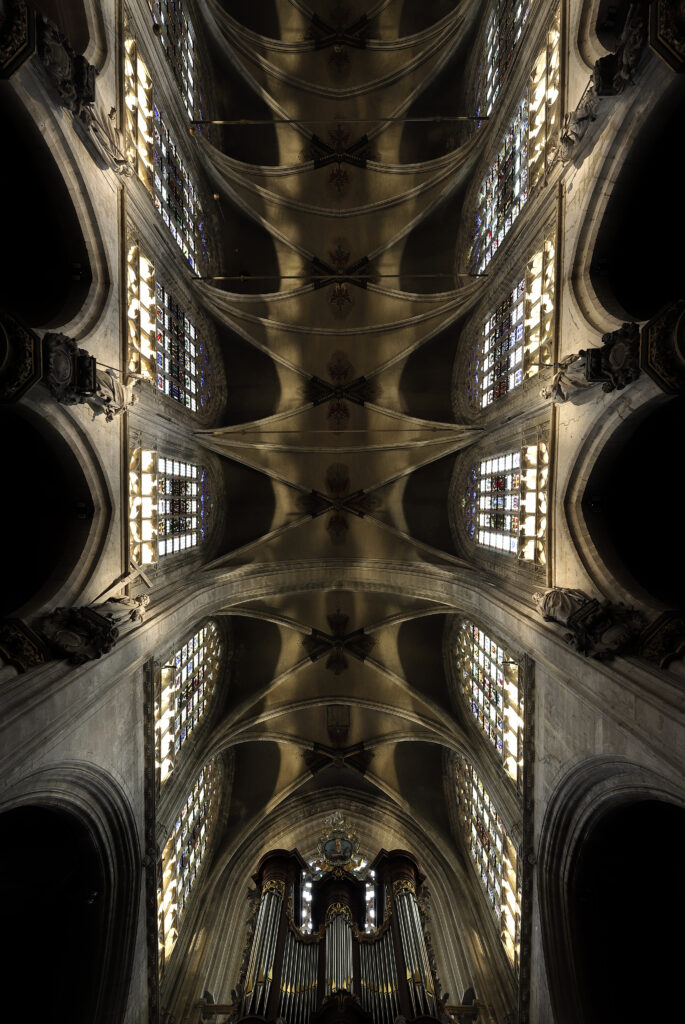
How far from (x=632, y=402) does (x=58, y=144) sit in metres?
10.1

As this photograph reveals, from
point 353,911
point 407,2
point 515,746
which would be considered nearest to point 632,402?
point 515,746

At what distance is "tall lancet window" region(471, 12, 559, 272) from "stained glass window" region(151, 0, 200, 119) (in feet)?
29.0

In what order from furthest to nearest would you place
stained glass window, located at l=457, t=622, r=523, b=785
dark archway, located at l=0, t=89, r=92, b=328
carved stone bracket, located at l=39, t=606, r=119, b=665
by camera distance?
stained glass window, located at l=457, t=622, r=523, b=785, dark archway, located at l=0, t=89, r=92, b=328, carved stone bracket, located at l=39, t=606, r=119, b=665

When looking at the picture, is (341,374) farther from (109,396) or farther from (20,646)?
(20,646)

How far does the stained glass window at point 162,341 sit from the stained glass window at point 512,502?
30.3 feet

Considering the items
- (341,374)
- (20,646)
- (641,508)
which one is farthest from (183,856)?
(341,374)

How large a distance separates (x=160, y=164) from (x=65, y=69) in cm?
615

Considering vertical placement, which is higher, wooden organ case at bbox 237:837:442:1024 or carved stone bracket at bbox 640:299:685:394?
carved stone bracket at bbox 640:299:685:394

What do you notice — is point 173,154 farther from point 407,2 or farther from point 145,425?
point 407,2

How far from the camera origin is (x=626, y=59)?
285 inches

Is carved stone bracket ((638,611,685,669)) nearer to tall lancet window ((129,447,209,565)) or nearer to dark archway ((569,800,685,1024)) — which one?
dark archway ((569,800,685,1024))

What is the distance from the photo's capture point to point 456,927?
15914 millimetres

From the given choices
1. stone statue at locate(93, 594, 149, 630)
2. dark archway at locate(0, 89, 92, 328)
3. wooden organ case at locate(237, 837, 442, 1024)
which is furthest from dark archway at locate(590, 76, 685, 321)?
wooden organ case at locate(237, 837, 442, 1024)

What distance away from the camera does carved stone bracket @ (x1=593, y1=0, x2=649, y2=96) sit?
22.5 feet
